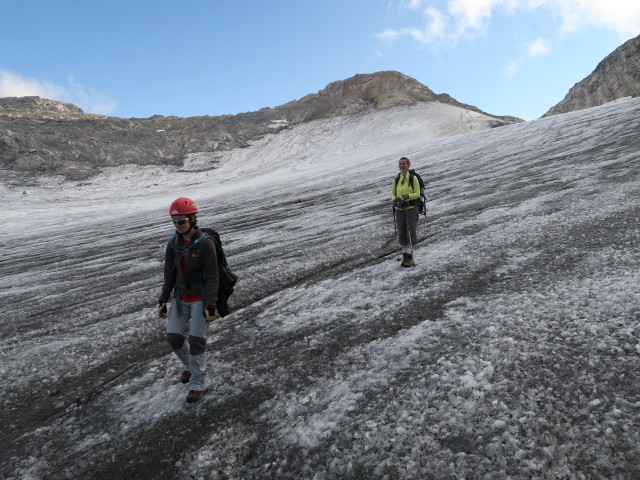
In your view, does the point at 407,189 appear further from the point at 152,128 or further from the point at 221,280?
the point at 152,128

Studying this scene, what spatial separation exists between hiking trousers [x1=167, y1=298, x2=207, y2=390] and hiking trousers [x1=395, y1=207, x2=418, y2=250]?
173 inches

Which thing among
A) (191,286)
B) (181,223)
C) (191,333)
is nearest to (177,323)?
(191,333)

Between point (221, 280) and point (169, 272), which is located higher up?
point (169, 272)

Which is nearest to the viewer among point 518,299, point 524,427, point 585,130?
point 524,427

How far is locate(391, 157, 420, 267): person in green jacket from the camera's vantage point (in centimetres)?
732

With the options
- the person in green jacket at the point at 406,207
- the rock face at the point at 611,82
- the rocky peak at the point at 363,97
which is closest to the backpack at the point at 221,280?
the person in green jacket at the point at 406,207

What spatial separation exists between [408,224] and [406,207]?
0.32m

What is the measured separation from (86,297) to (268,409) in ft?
21.8

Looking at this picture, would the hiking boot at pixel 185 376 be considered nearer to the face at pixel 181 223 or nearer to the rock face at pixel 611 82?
the face at pixel 181 223

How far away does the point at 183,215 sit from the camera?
4.12m

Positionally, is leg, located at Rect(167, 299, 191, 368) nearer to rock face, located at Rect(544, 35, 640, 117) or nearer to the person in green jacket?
the person in green jacket

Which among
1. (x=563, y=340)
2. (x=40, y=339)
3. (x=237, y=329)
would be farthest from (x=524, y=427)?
(x=40, y=339)

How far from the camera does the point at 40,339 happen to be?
675 centimetres

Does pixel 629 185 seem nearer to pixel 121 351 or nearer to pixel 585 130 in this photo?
pixel 121 351
